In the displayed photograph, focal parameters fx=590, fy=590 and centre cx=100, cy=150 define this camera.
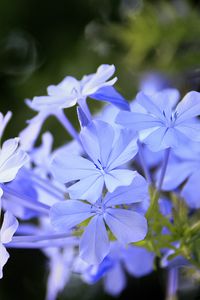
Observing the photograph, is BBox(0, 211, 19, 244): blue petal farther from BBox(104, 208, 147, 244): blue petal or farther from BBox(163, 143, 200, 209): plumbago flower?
BBox(163, 143, 200, 209): plumbago flower

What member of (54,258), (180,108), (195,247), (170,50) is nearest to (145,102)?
(180,108)

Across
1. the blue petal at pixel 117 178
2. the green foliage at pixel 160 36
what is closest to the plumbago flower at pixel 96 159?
the blue petal at pixel 117 178

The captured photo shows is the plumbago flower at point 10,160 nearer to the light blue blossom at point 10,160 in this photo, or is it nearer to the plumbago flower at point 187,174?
the light blue blossom at point 10,160

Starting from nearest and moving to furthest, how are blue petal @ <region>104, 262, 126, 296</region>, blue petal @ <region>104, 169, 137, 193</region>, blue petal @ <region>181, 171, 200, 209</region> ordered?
blue petal @ <region>104, 169, 137, 193</region> → blue petal @ <region>181, 171, 200, 209</region> → blue petal @ <region>104, 262, 126, 296</region>

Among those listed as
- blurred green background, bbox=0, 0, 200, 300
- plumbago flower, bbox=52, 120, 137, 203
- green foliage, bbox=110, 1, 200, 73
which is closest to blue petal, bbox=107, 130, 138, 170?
plumbago flower, bbox=52, 120, 137, 203

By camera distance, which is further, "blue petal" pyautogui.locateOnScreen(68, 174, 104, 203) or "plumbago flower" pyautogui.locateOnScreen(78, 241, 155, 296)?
"plumbago flower" pyautogui.locateOnScreen(78, 241, 155, 296)

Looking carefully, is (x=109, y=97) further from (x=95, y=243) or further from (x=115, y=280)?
(x=115, y=280)

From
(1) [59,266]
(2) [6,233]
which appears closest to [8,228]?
(2) [6,233]
